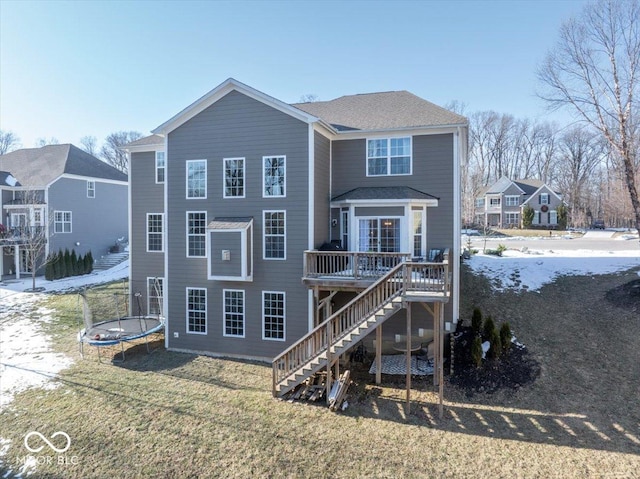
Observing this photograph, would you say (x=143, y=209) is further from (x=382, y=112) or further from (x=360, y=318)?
(x=360, y=318)

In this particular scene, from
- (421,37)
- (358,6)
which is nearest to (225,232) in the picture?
(358,6)

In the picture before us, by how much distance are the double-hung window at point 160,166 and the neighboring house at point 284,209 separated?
7.06ft

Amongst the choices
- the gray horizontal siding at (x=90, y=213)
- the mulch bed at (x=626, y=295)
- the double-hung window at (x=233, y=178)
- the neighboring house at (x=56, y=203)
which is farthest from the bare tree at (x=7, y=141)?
the mulch bed at (x=626, y=295)

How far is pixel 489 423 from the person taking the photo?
8406mm

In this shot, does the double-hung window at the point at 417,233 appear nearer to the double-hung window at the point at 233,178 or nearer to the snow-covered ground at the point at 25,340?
the double-hung window at the point at 233,178

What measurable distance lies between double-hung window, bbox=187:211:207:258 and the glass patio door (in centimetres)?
548

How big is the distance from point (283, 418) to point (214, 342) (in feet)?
16.5

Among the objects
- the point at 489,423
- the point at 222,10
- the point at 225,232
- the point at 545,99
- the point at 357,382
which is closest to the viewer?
the point at 489,423

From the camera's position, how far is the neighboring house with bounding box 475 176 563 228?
4444cm

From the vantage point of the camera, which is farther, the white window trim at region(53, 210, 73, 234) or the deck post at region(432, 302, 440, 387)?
the white window trim at region(53, 210, 73, 234)

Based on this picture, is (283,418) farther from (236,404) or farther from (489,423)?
(489,423)

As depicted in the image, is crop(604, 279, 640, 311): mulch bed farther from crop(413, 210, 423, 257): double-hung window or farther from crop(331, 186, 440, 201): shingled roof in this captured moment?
crop(331, 186, 440, 201): shingled roof

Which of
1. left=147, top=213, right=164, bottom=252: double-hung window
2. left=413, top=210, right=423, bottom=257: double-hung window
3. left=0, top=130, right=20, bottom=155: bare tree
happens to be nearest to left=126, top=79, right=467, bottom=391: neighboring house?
left=413, top=210, right=423, bottom=257: double-hung window

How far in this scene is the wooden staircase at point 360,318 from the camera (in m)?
9.56
